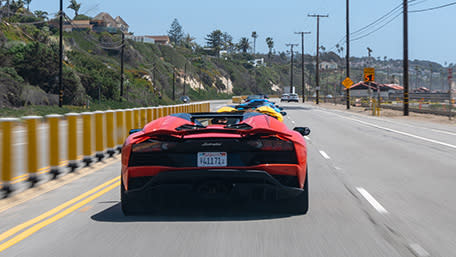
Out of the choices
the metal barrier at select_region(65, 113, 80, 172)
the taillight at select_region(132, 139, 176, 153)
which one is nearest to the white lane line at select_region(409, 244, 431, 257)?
the taillight at select_region(132, 139, 176, 153)

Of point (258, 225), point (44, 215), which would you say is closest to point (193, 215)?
point (258, 225)

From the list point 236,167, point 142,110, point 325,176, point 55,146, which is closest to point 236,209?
point 236,167

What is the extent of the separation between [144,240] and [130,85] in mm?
82937

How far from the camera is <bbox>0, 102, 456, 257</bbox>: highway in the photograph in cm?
592

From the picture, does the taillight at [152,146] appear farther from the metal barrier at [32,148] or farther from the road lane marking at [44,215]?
the metal barrier at [32,148]

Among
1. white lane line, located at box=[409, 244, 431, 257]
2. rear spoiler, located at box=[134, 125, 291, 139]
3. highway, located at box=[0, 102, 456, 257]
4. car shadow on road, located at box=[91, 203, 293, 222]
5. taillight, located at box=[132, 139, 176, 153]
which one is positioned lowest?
white lane line, located at box=[409, 244, 431, 257]

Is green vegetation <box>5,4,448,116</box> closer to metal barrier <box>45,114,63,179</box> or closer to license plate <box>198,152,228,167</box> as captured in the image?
metal barrier <box>45,114,63,179</box>

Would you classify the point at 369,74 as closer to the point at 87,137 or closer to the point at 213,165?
the point at 87,137

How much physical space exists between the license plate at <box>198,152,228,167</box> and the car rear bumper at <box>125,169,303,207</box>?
0.11m

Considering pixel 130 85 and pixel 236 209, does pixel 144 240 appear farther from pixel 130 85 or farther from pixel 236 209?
pixel 130 85

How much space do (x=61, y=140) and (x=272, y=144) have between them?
5836 mm

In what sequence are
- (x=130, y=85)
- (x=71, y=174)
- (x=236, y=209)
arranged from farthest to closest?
(x=130, y=85)
(x=71, y=174)
(x=236, y=209)

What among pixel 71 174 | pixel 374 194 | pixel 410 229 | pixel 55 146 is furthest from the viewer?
pixel 71 174

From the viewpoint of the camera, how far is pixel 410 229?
22.5ft
